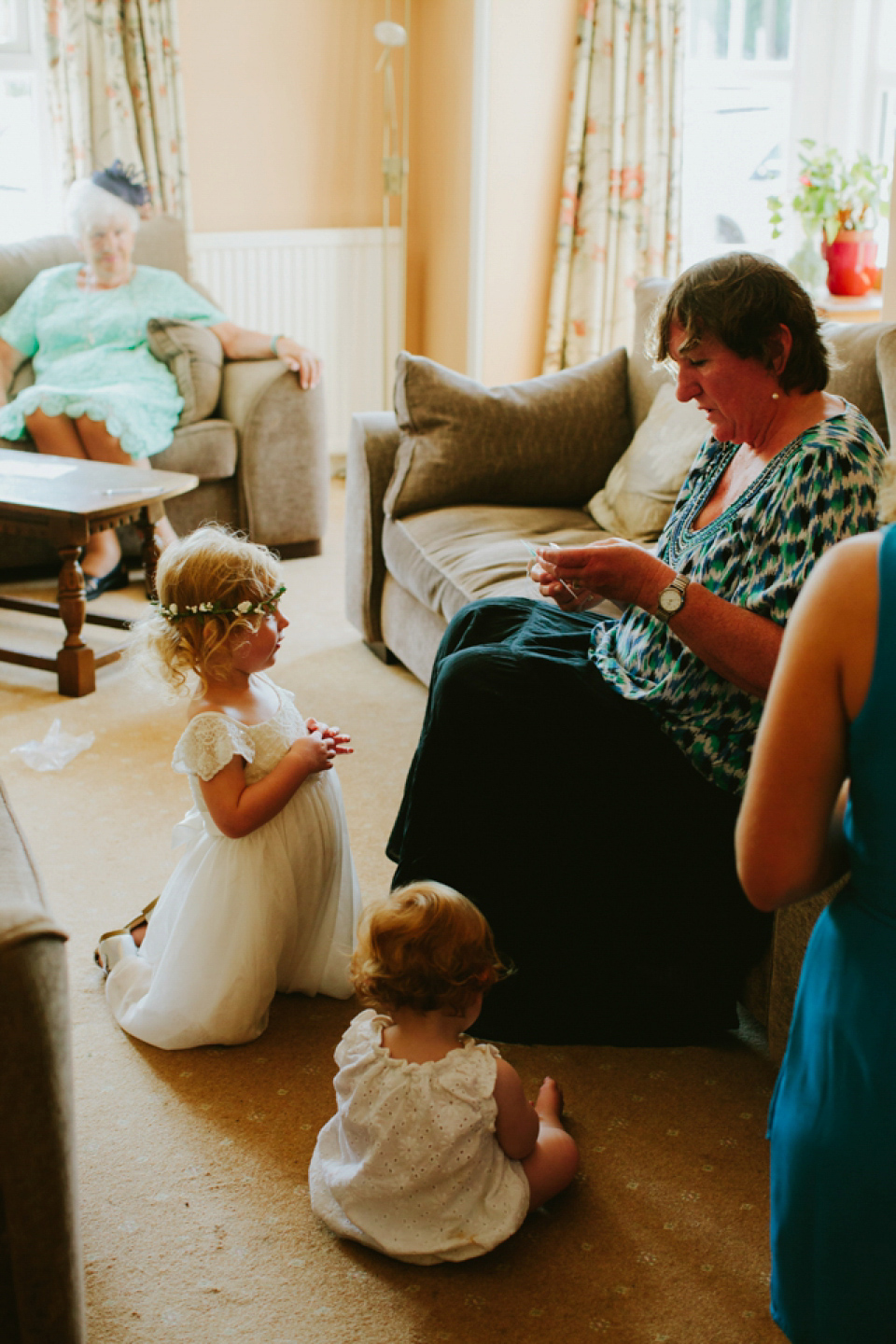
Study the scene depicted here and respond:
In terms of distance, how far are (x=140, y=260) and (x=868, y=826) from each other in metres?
3.70

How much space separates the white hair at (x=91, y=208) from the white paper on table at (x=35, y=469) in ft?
3.16

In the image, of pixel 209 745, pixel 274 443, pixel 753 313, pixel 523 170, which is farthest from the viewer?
pixel 523 170

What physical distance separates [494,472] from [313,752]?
1358mm

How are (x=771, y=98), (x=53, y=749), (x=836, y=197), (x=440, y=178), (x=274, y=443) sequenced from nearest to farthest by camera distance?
(x=53, y=749)
(x=274, y=443)
(x=836, y=197)
(x=771, y=98)
(x=440, y=178)

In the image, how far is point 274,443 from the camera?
12.4ft

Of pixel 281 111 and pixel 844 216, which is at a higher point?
pixel 281 111

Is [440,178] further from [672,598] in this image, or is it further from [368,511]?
[672,598]

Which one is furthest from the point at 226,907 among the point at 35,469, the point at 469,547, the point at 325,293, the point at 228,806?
the point at 325,293

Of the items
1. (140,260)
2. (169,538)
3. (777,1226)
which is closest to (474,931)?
(777,1226)

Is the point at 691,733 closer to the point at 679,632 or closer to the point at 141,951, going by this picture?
the point at 679,632

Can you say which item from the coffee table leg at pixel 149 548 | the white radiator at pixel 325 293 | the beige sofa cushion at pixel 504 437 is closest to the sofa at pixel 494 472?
the beige sofa cushion at pixel 504 437

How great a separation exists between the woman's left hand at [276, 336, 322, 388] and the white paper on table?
2.90 ft

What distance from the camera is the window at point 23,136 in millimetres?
4410

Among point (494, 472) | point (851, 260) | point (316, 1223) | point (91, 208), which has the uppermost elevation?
point (91, 208)
